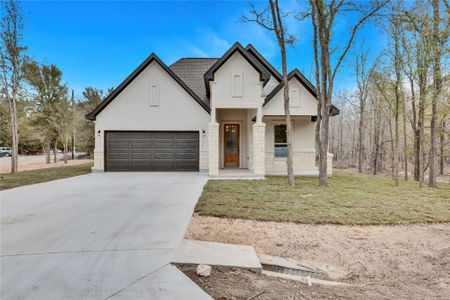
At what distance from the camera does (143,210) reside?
236 inches

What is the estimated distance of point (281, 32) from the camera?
393 inches

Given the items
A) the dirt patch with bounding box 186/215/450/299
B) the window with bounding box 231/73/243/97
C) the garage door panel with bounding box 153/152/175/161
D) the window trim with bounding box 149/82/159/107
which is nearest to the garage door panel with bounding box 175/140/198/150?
the garage door panel with bounding box 153/152/175/161

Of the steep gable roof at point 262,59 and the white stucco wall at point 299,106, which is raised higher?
the steep gable roof at point 262,59

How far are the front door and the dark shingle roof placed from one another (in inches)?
92.3

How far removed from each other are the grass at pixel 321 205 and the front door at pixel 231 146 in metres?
5.89

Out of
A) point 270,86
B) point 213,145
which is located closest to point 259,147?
point 213,145

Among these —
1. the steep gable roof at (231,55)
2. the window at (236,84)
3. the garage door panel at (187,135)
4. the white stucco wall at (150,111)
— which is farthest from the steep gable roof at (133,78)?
the window at (236,84)

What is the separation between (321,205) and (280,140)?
7.77 metres

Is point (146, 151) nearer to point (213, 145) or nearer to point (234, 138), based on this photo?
point (213, 145)

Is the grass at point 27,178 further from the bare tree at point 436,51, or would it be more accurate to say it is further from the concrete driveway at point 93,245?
the bare tree at point 436,51

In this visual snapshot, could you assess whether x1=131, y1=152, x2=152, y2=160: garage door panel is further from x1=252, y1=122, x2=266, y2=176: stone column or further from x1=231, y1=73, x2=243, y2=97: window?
x1=252, y1=122, x2=266, y2=176: stone column

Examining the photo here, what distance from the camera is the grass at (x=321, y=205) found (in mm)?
5574

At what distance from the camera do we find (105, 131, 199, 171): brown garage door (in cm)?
1380

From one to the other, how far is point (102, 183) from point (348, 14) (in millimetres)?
11910
